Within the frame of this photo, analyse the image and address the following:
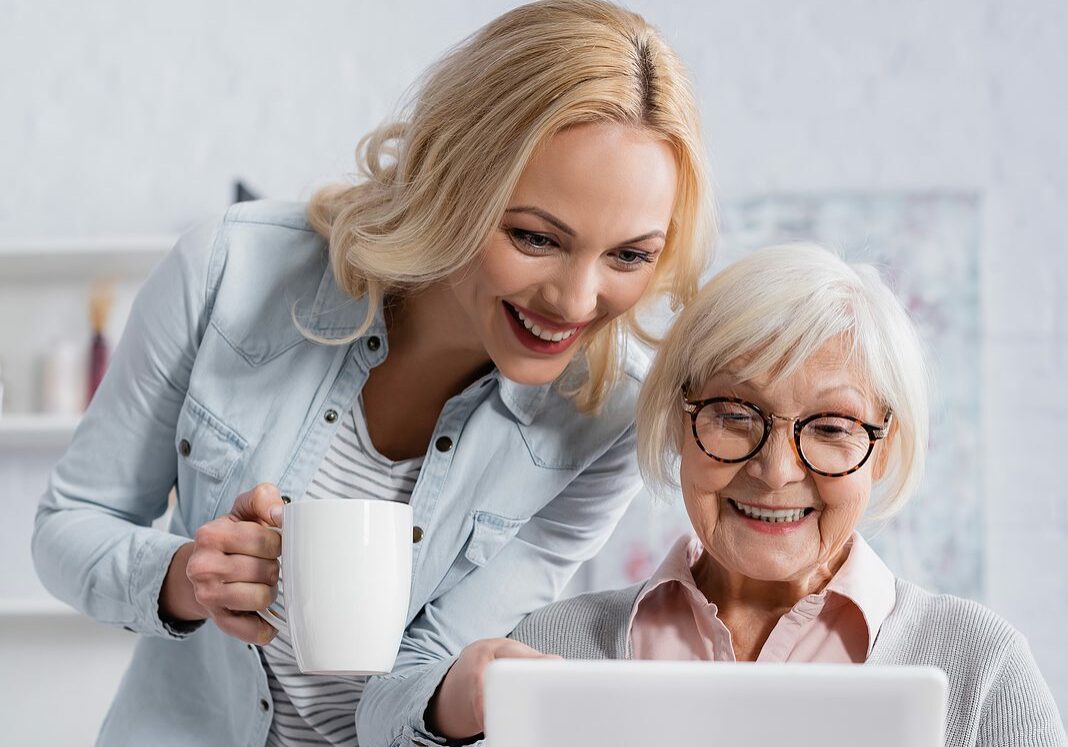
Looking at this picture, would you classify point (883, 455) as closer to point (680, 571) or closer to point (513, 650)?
point (680, 571)

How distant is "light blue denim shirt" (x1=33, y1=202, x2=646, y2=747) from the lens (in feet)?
4.26

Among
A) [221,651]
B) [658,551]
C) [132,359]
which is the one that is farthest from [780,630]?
[658,551]

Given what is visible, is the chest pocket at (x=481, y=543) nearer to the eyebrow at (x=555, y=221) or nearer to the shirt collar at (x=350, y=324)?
the shirt collar at (x=350, y=324)

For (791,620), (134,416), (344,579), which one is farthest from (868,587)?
(134,416)

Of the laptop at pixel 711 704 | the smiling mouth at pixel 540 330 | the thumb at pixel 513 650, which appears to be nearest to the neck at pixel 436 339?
the smiling mouth at pixel 540 330

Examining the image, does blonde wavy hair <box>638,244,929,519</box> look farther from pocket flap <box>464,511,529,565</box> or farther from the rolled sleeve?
the rolled sleeve

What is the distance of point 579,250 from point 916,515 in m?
1.87

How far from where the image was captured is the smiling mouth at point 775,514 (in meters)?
1.11

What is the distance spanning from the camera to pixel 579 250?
1.09 meters

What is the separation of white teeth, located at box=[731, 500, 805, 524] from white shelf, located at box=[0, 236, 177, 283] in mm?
1927

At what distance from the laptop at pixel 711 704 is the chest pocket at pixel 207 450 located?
786 millimetres

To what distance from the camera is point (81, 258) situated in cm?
280

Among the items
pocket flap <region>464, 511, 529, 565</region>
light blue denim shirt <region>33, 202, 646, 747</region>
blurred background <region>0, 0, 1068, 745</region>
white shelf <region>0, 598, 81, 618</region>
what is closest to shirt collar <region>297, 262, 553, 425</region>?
light blue denim shirt <region>33, 202, 646, 747</region>

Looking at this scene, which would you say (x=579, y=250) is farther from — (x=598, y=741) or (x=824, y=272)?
(x=598, y=741)
